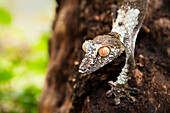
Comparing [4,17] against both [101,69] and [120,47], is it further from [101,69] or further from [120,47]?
[120,47]

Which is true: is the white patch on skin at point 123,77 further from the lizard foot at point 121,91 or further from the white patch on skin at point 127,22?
the white patch on skin at point 127,22

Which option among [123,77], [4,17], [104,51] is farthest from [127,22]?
[4,17]

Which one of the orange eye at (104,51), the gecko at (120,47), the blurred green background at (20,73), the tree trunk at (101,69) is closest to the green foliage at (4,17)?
the blurred green background at (20,73)

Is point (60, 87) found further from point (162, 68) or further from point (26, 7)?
point (26, 7)

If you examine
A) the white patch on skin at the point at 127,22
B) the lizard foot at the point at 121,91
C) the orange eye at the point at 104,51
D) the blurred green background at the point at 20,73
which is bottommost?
the lizard foot at the point at 121,91

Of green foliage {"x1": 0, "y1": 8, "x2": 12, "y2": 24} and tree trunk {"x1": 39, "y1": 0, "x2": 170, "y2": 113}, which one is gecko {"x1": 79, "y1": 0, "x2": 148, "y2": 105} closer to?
tree trunk {"x1": 39, "y1": 0, "x2": 170, "y2": 113}

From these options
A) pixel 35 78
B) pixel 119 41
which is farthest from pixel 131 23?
Answer: pixel 35 78

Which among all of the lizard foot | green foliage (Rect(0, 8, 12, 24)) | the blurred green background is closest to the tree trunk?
the lizard foot
